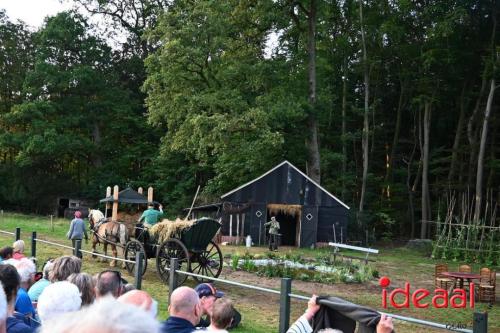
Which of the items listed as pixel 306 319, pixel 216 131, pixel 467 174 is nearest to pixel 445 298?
pixel 306 319

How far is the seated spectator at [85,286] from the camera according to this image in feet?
15.5

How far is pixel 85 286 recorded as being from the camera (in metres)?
4.79

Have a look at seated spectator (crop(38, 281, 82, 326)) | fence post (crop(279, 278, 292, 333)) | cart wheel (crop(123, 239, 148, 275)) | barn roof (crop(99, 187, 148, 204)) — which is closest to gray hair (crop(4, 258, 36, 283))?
seated spectator (crop(38, 281, 82, 326))

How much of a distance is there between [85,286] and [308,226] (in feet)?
77.7

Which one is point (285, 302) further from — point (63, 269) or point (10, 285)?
point (10, 285)

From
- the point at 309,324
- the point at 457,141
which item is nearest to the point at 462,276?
the point at 309,324

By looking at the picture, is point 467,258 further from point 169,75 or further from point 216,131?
point 169,75

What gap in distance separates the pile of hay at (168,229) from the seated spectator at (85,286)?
23.3 ft

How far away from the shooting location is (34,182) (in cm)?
3744

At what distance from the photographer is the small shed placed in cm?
2786

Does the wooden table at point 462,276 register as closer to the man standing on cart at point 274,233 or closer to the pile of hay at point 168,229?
the pile of hay at point 168,229

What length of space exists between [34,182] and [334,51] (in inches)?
844

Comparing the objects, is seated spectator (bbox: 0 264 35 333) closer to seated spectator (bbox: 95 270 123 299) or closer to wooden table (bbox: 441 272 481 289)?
seated spectator (bbox: 95 270 123 299)

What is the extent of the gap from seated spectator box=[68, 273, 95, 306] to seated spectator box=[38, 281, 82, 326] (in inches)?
21.3
